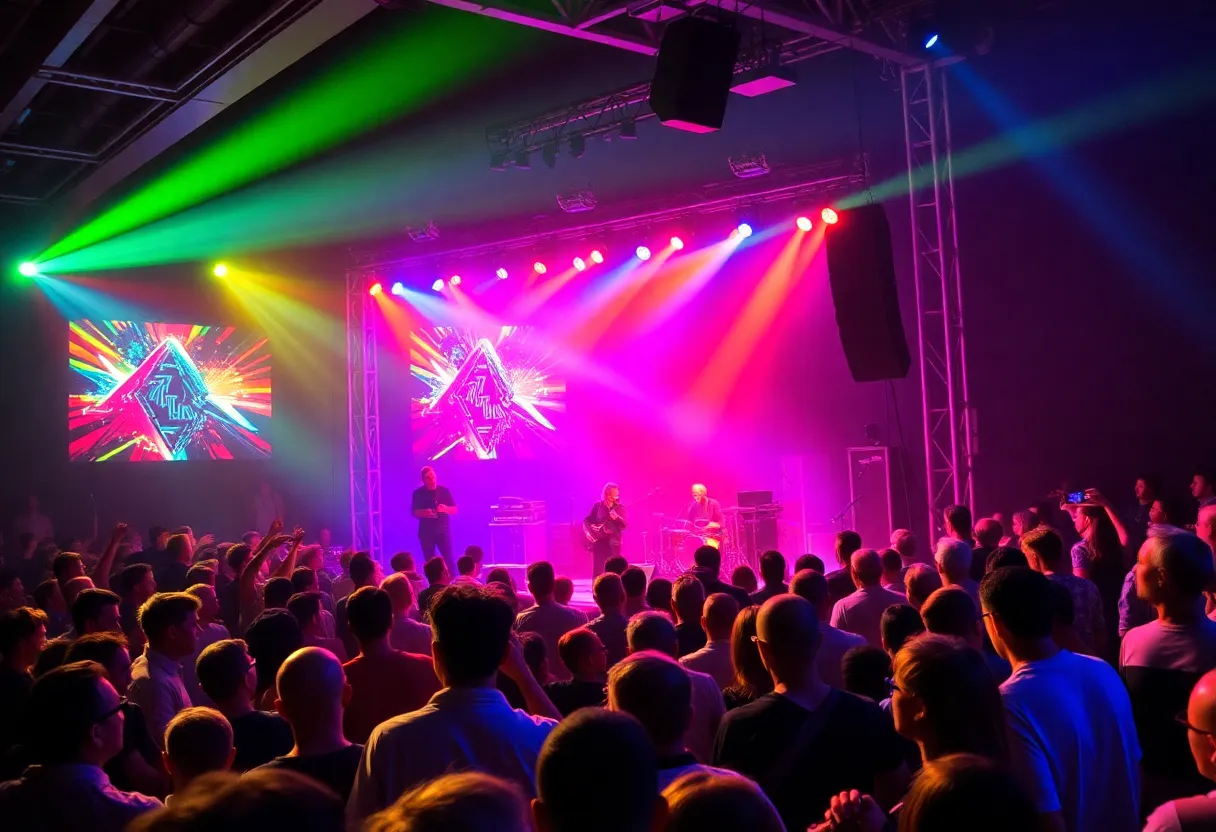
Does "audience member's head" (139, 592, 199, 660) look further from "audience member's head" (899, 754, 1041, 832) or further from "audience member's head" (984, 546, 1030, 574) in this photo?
"audience member's head" (899, 754, 1041, 832)

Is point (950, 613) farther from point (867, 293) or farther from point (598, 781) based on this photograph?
point (867, 293)

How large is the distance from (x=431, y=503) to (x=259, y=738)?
10.4 metres

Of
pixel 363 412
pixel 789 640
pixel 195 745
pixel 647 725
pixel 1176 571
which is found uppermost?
pixel 363 412

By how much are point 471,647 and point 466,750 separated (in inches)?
9.4

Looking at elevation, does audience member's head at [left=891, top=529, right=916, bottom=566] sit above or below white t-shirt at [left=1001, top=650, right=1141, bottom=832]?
above

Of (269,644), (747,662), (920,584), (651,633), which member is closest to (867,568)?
(920,584)

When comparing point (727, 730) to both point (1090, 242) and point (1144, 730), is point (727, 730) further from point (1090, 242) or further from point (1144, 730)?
point (1090, 242)

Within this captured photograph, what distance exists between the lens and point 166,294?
15.3 m

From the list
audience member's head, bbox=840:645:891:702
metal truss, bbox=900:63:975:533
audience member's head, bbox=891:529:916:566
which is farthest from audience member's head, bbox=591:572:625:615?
metal truss, bbox=900:63:975:533

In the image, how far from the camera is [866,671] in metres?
3.28

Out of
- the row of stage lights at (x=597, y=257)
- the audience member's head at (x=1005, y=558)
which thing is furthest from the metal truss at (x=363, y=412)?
the audience member's head at (x=1005, y=558)

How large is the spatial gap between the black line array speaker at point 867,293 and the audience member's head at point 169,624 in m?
7.15

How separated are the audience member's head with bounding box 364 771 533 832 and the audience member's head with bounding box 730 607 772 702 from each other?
2.17 meters

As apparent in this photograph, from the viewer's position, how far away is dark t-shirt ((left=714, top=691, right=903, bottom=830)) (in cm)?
261
